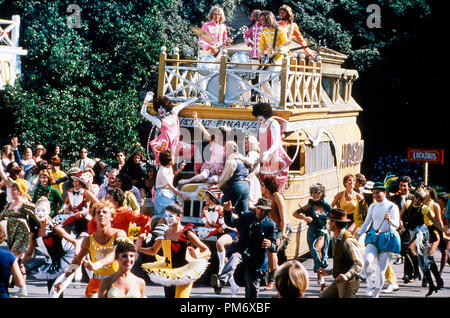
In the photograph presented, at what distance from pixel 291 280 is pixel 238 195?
678 cm

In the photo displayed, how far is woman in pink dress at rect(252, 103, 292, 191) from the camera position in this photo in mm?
15148

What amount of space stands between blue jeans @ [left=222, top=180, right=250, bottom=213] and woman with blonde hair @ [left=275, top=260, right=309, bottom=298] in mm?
6665

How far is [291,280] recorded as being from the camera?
7.14 meters

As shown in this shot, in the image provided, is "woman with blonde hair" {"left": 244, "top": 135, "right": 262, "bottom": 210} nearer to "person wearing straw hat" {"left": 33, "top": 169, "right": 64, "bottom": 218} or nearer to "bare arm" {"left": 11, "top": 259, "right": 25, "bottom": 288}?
"person wearing straw hat" {"left": 33, "top": 169, "right": 64, "bottom": 218}

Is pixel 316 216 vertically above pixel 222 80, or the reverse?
pixel 222 80

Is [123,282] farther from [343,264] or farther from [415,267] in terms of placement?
[415,267]

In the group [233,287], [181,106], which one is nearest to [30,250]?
[233,287]

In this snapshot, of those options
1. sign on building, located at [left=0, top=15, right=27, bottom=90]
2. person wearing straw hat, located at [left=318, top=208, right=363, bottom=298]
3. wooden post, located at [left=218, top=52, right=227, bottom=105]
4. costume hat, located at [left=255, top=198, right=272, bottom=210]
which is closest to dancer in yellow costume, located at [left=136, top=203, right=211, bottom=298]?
costume hat, located at [left=255, top=198, right=272, bottom=210]

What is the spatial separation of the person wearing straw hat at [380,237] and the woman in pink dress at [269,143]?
2.56m

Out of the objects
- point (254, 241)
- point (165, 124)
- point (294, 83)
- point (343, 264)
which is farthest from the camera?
point (294, 83)

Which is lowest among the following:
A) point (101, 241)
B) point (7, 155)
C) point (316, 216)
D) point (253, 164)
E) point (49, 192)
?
point (316, 216)

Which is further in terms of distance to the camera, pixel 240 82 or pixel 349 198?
pixel 240 82

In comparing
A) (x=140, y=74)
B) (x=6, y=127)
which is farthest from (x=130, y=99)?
(x=6, y=127)

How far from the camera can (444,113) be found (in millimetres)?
33062
